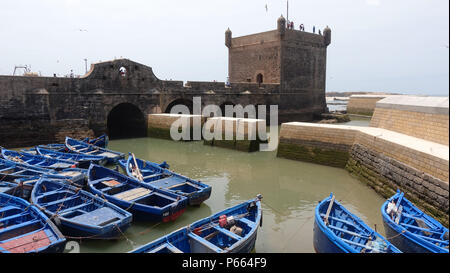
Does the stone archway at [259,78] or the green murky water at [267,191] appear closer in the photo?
the green murky water at [267,191]

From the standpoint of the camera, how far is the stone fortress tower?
26250mm

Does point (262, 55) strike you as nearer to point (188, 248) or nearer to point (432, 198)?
point (432, 198)

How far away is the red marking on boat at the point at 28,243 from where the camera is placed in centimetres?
498

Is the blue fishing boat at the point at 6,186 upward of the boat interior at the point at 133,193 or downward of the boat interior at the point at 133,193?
upward

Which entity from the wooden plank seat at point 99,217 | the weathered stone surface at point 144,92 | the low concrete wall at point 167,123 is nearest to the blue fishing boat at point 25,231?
the wooden plank seat at point 99,217

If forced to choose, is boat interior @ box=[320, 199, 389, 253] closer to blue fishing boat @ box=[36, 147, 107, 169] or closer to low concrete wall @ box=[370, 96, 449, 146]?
low concrete wall @ box=[370, 96, 449, 146]

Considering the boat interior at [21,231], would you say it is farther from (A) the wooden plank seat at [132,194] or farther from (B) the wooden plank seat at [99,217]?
(A) the wooden plank seat at [132,194]

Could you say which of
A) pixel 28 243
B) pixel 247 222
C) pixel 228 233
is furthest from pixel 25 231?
pixel 247 222

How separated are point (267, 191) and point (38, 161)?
8.76 metres

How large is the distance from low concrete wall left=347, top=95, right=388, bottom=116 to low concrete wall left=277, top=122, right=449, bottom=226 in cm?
2443

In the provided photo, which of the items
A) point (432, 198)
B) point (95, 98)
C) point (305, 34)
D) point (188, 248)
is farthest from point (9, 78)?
point (305, 34)

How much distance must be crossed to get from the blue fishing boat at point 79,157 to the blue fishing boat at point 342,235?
8.64 meters

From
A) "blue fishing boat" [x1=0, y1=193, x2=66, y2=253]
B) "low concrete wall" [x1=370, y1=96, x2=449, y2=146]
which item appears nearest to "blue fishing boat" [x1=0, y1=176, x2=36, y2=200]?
"blue fishing boat" [x1=0, y1=193, x2=66, y2=253]

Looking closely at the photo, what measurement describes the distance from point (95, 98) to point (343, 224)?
1647cm
